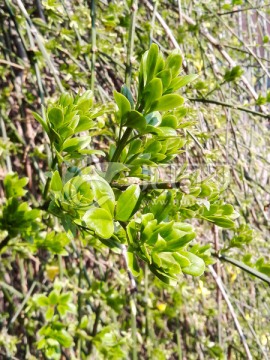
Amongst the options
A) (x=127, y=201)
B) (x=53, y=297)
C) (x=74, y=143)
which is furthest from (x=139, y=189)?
(x=53, y=297)

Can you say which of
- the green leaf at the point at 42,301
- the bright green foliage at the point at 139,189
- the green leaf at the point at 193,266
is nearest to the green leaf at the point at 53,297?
the green leaf at the point at 42,301

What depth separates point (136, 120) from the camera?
0.62 meters

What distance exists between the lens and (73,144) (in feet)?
2.27

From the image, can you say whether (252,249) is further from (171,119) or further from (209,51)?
(171,119)

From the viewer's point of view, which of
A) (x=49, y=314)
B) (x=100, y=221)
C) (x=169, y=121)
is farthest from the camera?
(x=49, y=314)

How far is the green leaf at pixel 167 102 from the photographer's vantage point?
2.02 ft

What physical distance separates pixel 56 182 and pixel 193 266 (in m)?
0.21

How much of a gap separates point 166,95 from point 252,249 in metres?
1.45

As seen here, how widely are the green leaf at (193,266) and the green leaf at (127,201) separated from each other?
89 millimetres

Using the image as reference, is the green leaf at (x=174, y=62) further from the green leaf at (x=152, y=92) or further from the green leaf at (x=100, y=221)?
the green leaf at (x=100, y=221)

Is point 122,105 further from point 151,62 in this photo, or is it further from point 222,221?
point 222,221

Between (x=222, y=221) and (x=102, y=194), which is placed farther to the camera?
(x=222, y=221)

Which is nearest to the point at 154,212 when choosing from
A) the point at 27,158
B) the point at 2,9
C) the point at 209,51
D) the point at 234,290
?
the point at 27,158

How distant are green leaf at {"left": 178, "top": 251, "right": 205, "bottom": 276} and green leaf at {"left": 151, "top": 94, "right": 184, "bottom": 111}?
189 mm
